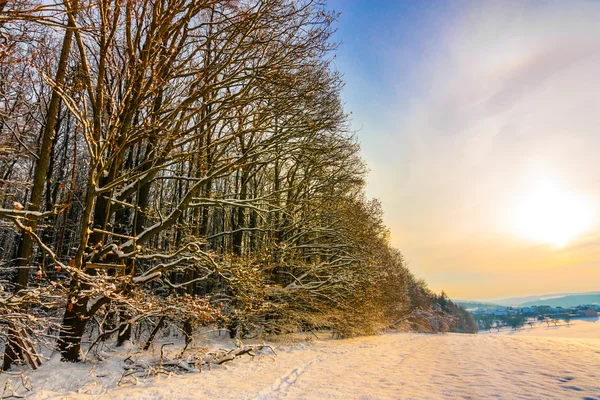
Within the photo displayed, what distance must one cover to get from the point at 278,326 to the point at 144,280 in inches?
299

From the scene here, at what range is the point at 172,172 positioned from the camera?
10914mm

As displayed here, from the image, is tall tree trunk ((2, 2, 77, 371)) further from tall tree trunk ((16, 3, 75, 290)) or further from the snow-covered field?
the snow-covered field

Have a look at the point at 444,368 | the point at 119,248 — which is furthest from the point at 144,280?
the point at 444,368

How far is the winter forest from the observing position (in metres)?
5.32

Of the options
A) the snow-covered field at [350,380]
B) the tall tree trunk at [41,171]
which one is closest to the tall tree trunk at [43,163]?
the tall tree trunk at [41,171]

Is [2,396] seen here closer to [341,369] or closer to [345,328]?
[341,369]

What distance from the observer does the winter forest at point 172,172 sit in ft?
17.5

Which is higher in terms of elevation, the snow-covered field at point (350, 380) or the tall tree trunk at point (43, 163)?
the tall tree trunk at point (43, 163)

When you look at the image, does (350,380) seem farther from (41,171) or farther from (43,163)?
(43,163)

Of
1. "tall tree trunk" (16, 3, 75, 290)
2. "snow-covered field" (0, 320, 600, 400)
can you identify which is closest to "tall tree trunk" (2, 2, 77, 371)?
"tall tree trunk" (16, 3, 75, 290)

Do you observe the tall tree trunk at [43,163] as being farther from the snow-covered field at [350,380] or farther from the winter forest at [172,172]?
the snow-covered field at [350,380]

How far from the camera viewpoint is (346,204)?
49.2 ft

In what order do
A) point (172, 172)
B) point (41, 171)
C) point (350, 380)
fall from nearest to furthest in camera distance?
point (350, 380) < point (41, 171) < point (172, 172)

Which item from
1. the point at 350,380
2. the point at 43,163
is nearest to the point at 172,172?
the point at 43,163
